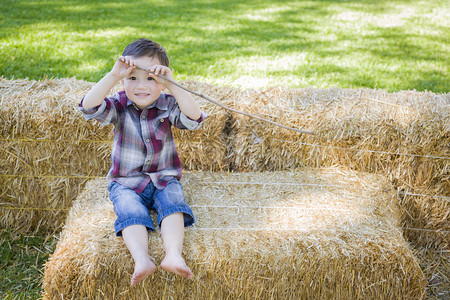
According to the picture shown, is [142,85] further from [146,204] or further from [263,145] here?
[263,145]

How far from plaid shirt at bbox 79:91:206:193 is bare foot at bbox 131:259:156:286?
2.06ft

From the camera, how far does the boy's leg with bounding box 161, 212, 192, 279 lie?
7.77 ft

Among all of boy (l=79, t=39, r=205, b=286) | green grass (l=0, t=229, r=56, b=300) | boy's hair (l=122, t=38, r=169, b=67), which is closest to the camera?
boy (l=79, t=39, r=205, b=286)

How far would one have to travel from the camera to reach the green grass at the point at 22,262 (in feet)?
10.1

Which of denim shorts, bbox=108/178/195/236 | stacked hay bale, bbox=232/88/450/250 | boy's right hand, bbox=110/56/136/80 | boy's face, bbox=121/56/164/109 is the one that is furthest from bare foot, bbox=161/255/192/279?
stacked hay bale, bbox=232/88/450/250

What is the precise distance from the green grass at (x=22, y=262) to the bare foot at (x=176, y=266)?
3.25ft

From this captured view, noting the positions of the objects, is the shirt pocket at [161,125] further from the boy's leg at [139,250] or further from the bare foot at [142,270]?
the bare foot at [142,270]

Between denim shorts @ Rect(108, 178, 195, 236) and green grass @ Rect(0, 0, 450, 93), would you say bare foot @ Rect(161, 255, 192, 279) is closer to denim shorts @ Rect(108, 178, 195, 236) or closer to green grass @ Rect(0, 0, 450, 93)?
denim shorts @ Rect(108, 178, 195, 236)

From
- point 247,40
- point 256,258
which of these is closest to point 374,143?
point 256,258

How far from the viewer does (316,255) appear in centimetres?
254

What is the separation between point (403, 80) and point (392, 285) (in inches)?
158

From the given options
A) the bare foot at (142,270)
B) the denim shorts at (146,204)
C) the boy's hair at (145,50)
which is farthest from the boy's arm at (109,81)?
the bare foot at (142,270)

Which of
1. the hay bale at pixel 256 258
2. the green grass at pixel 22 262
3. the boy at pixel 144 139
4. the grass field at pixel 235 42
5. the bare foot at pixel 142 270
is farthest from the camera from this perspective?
the grass field at pixel 235 42

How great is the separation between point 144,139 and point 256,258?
1017mm
